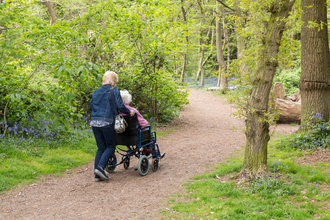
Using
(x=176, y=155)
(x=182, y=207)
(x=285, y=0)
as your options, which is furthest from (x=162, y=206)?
(x=285, y=0)

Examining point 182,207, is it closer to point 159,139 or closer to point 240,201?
point 240,201

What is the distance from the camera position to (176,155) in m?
7.38

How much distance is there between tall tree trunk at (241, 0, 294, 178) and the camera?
4.82 m

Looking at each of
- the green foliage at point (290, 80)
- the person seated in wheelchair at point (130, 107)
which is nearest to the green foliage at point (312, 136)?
the person seated in wheelchair at point (130, 107)

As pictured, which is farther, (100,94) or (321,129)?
(321,129)

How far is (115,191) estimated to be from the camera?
16.4 ft

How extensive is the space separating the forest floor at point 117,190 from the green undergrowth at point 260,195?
329mm

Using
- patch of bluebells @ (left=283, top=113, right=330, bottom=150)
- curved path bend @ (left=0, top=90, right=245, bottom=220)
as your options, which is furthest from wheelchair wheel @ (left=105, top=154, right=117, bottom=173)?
patch of bluebells @ (left=283, top=113, right=330, bottom=150)

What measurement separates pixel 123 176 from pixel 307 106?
15.5 ft

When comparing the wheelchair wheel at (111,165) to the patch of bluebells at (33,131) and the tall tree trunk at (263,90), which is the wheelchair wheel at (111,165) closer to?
the patch of bluebells at (33,131)

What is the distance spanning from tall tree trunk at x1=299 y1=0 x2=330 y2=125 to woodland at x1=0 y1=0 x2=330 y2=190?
22mm

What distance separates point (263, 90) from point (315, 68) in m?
3.26

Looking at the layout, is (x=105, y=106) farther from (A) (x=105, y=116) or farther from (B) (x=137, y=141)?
(B) (x=137, y=141)

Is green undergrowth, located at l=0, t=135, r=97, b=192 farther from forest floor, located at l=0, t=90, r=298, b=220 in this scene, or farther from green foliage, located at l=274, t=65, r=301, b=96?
green foliage, located at l=274, t=65, r=301, b=96
